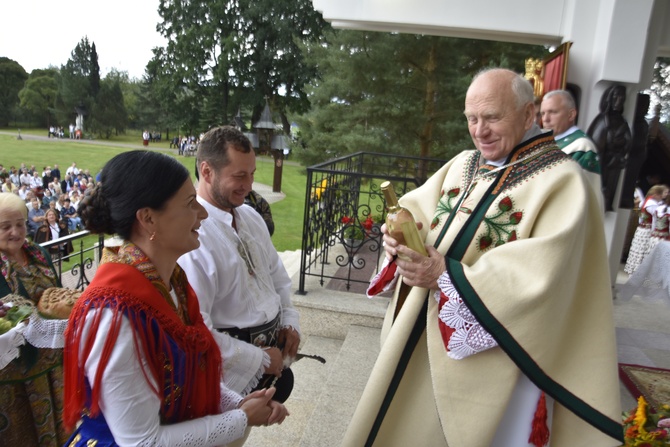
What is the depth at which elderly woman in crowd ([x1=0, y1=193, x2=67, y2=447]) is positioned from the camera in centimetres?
231

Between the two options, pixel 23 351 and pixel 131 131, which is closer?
pixel 23 351

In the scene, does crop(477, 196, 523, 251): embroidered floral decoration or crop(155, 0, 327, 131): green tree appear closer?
crop(477, 196, 523, 251): embroidered floral decoration

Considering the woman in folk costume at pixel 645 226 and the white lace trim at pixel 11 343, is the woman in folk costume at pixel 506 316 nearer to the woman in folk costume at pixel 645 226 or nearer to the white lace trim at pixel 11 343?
the white lace trim at pixel 11 343

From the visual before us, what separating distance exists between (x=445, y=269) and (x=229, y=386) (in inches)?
38.0

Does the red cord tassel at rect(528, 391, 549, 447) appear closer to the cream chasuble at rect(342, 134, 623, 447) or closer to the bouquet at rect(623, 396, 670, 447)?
the cream chasuble at rect(342, 134, 623, 447)

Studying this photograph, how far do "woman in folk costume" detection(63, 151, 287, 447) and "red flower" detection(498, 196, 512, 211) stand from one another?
3.70 feet

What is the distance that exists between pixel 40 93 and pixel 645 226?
4858 centimetres

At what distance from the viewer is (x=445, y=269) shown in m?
1.78

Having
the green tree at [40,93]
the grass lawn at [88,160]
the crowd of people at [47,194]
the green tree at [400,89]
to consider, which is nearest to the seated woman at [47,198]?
the crowd of people at [47,194]

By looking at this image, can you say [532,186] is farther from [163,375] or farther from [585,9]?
[585,9]

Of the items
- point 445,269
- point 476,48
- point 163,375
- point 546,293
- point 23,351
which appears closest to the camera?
point 163,375

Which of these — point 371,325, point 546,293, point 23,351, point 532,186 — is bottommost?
point 371,325

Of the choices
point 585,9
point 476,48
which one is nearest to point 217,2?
point 476,48

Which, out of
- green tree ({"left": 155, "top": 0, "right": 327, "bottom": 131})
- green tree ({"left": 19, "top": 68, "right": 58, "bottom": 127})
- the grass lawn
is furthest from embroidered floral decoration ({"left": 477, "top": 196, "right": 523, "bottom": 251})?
green tree ({"left": 19, "top": 68, "right": 58, "bottom": 127})
